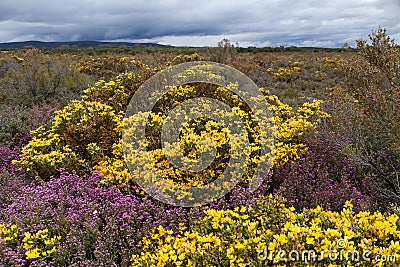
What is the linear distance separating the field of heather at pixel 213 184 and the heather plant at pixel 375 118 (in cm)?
2

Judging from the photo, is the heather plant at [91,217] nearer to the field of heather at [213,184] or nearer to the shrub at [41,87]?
the field of heather at [213,184]

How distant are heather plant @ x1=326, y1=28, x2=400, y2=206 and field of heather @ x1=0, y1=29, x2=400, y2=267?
0.06ft

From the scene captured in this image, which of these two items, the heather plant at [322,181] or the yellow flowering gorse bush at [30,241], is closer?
the yellow flowering gorse bush at [30,241]

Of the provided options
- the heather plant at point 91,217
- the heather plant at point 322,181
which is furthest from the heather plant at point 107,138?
the heather plant at point 91,217

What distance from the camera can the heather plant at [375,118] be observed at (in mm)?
4559

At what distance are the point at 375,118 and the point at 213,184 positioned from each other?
8.07 feet

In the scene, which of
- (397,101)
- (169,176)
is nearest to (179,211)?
(169,176)

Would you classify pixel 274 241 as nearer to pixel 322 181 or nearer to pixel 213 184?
pixel 213 184

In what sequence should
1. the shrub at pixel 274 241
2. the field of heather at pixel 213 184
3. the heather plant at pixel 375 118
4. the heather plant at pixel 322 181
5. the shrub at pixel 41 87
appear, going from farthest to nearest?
the shrub at pixel 41 87 < the heather plant at pixel 375 118 < the heather plant at pixel 322 181 < the field of heather at pixel 213 184 < the shrub at pixel 274 241

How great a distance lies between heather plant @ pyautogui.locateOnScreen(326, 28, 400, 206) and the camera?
456cm

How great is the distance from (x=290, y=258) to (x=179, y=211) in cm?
166

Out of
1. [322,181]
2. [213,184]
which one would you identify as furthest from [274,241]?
[322,181]

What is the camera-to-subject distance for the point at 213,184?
4.21 meters

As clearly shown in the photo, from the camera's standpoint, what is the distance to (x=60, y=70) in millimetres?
11469
